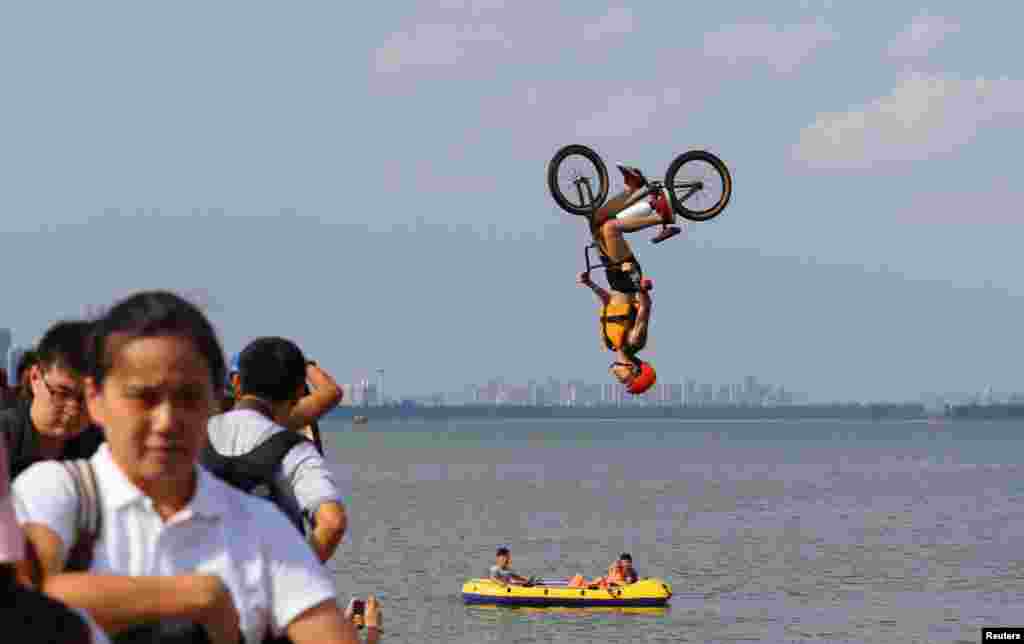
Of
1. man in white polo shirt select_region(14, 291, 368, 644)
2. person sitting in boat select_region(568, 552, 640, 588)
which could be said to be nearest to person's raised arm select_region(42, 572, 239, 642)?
man in white polo shirt select_region(14, 291, 368, 644)

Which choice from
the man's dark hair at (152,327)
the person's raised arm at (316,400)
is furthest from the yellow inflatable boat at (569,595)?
the man's dark hair at (152,327)

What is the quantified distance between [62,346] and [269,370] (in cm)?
91

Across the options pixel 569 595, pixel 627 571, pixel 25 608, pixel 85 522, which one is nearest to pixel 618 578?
pixel 627 571

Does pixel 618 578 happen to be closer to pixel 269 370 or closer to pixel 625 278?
pixel 625 278

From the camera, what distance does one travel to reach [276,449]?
6543mm

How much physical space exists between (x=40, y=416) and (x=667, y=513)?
143833mm

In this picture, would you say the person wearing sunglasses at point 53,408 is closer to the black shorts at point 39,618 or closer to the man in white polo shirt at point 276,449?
the man in white polo shirt at point 276,449

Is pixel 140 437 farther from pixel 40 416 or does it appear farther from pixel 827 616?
pixel 827 616

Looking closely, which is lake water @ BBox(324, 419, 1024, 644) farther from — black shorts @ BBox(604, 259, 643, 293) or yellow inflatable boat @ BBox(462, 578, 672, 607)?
black shorts @ BBox(604, 259, 643, 293)

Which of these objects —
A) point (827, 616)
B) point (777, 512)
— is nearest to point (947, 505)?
point (777, 512)

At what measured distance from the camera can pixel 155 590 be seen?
13.5ft

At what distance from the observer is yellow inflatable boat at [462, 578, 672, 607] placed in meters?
84.0

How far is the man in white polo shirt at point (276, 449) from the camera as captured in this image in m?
5.62

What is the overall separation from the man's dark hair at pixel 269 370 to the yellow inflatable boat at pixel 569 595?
77.5 m
